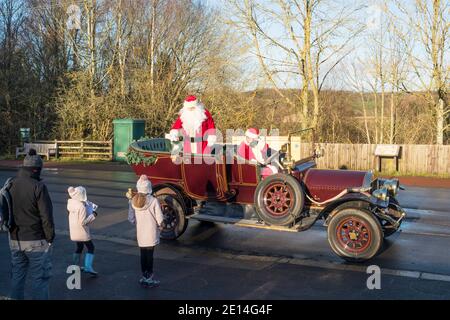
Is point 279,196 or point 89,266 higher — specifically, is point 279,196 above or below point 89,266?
above

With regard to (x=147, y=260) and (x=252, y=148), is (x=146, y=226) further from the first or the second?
(x=252, y=148)

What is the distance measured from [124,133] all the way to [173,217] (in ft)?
54.0

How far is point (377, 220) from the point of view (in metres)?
7.29

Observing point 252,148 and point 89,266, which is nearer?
point 89,266

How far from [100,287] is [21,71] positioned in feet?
98.3

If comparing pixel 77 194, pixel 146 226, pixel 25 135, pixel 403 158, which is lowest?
pixel 146 226

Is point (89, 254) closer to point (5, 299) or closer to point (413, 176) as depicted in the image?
point (5, 299)

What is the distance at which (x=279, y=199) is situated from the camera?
7.91 metres

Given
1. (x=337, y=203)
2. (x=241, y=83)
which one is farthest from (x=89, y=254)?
(x=241, y=83)

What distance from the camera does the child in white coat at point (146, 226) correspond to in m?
6.27

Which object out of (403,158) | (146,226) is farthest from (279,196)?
(403,158)

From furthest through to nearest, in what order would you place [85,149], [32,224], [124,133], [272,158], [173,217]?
[85,149], [124,133], [173,217], [272,158], [32,224]

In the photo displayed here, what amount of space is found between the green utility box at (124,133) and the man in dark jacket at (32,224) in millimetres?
19241

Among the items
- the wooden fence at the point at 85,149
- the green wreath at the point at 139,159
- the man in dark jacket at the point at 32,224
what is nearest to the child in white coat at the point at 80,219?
the man in dark jacket at the point at 32,224
